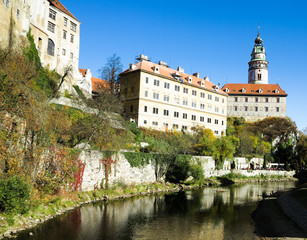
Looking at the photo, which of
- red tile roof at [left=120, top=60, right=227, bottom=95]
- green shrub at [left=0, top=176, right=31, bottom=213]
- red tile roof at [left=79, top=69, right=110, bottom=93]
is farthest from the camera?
red tile roof at [left=79, top=69, right=110, bottom=93]

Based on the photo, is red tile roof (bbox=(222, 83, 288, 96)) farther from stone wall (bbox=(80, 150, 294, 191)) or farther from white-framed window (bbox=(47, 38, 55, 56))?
white-framed window (bbox=(47, 38, 55, 56))

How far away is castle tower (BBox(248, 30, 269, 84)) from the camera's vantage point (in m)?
83.7

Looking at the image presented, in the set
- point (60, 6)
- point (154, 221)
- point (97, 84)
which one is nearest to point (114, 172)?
point (154, 221)

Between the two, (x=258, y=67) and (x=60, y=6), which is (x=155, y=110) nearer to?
(x=60, y=6)

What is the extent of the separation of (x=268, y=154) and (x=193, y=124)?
57.4 ft

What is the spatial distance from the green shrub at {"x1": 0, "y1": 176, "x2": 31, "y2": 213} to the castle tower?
78997mm

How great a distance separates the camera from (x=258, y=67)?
8412cm

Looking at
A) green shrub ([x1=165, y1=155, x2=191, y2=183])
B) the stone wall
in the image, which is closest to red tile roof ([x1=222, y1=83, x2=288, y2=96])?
the stone wall

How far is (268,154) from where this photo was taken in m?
56.0

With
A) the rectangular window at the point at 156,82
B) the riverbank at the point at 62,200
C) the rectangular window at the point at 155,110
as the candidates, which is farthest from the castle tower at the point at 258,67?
the riverbank at the point at 62,200

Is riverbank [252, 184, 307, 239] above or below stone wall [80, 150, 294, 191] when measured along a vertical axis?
below

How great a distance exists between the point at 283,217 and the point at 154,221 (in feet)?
31.2

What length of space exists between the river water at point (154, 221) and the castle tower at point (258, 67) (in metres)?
64.5

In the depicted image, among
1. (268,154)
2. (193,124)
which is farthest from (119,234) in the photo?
(268,154)
